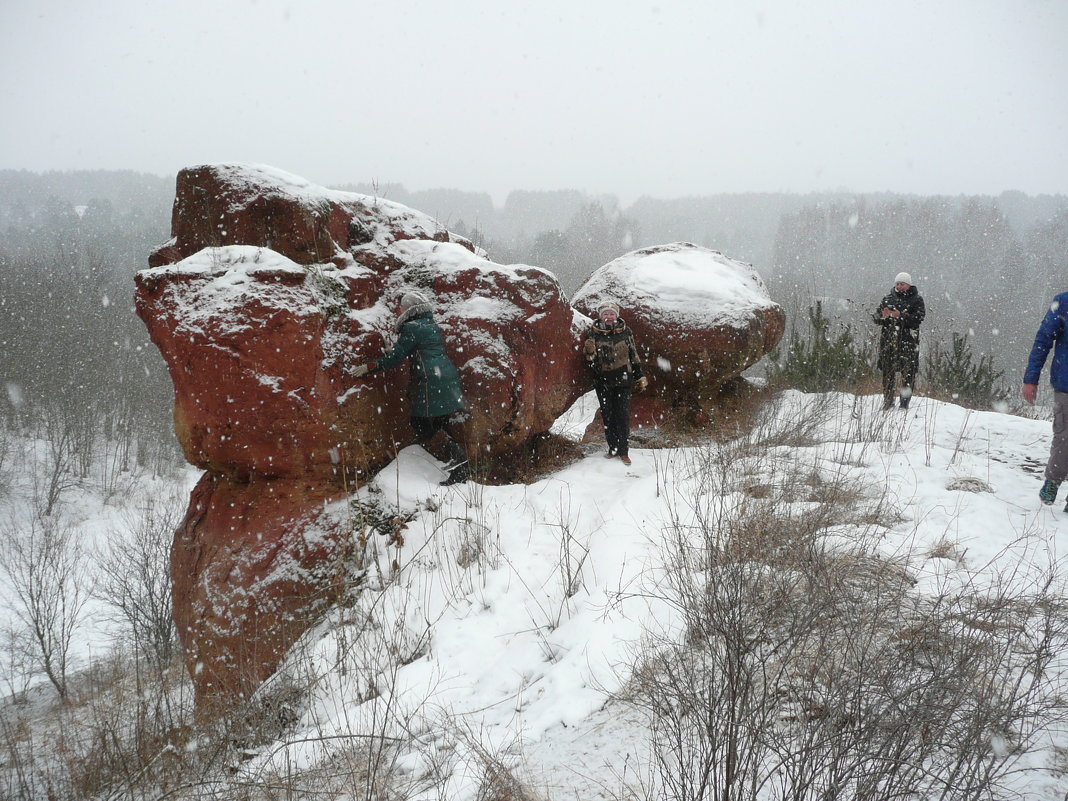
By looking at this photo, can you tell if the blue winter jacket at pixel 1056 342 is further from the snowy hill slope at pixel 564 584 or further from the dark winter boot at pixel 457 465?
the dark winter boot at pixel 457 465

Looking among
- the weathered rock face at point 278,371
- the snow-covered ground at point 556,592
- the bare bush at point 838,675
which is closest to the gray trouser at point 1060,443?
the snow-covered ground at point 556,592

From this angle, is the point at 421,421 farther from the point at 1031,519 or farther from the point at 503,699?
the point at 1031,519

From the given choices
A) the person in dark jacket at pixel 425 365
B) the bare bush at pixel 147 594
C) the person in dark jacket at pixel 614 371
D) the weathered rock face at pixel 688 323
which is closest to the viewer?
the person in dark jacket at pixel 425 365

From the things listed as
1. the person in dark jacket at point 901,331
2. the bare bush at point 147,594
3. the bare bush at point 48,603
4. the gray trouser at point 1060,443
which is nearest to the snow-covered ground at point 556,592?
the gray trouser at point 1060,443

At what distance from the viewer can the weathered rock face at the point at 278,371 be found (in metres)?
4.42

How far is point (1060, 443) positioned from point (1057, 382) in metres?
0.48

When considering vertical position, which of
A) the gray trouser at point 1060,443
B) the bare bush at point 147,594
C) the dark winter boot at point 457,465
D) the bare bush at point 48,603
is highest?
the gray trouser at point 1060,443

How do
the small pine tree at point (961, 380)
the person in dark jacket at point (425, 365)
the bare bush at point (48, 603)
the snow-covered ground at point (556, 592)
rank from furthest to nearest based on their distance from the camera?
the bare bush at point (48, 603)
the small pine tree at point (961, 380)
the person in dark jacket at point (425, 365)
the snow-covered ground at point (556, 592)

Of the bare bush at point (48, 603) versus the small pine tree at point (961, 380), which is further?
the bare bush at point (48, 603)

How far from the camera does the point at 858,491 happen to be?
14.6 ft

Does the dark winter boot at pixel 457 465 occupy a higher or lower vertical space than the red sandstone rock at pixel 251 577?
higher

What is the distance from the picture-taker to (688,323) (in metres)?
8.22

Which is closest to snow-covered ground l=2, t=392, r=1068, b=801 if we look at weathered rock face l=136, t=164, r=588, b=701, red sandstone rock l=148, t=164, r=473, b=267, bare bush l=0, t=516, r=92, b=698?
weathered rock face l=136, t=164, r=588, b=701

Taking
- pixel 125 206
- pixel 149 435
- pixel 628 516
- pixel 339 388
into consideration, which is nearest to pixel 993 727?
pixel 628 516
